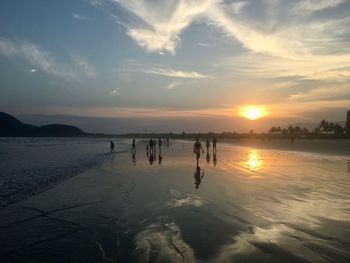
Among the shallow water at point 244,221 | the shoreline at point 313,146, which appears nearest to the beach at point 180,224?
the shallow water at point 244,221

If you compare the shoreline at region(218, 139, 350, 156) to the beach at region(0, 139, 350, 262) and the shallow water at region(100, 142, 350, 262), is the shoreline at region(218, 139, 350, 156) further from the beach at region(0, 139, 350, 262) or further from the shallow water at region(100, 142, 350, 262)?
the beach at region(0, 139, 350, 262)

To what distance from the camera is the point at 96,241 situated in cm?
970

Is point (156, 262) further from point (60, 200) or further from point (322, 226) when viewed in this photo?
point (60, 200)

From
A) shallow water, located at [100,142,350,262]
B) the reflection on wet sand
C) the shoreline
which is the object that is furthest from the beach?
the shoreline

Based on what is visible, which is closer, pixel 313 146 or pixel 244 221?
pixel 244 221

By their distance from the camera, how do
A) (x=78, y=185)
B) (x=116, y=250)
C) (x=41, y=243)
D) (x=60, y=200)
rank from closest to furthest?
1. (x=116, y=250)
2. (x=41, y=243)
3. (x=60, y=200)
4. (x=78, y=185)

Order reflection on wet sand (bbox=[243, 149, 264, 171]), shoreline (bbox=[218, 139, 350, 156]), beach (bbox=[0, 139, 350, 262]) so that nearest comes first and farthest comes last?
1. beach (bbox=[0, 139, 350, 262])
2. reflection on wet sand (bbox=[243, 149, 264, 171])
3. shoreline (bbox=[218, 139, 350, 156])

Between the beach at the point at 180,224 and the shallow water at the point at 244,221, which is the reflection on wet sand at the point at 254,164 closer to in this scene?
the shallow water at the point at 244,221

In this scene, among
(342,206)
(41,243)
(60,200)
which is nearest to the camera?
(41,243)

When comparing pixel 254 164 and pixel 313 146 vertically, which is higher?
pixel 313 146

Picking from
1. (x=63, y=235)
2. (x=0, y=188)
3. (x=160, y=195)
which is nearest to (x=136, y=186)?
(x=160, y=195)

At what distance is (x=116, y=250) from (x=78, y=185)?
13070 millimetres

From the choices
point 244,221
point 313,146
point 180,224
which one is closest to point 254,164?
point 244,221

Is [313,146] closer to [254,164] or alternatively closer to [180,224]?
[254,164]
